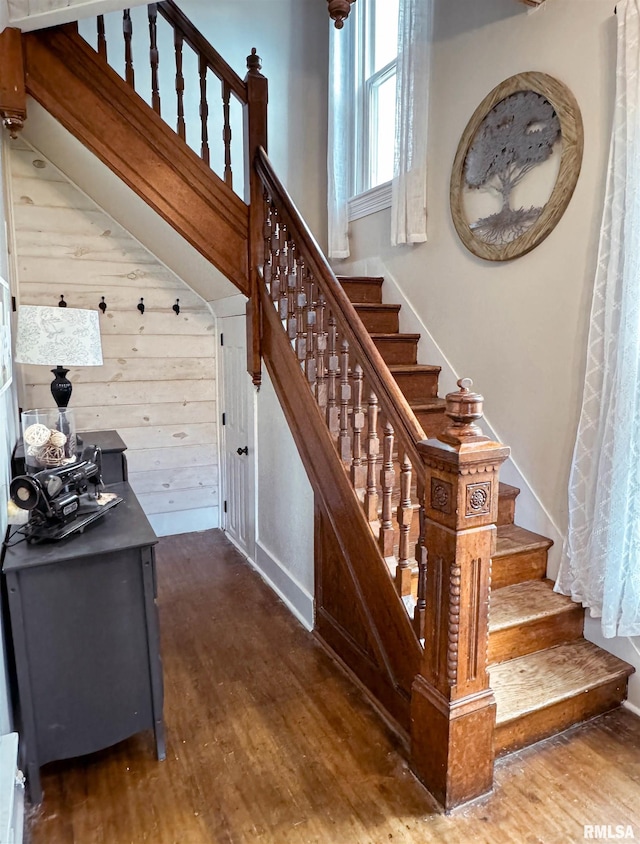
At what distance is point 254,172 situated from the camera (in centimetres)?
293

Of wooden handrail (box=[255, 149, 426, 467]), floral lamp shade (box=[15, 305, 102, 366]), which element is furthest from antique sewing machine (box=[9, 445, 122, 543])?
wooden handrail (box=[255, 149, 426, 467])

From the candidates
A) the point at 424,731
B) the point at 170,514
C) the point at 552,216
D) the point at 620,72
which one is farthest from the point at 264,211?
the point at 424,731

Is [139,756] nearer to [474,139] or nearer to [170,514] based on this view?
[170,514]

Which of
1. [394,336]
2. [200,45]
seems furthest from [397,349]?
[200,45]

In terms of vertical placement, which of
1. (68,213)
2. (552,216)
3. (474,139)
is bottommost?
(552,216)

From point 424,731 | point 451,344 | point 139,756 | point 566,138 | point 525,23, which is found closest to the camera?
point 424,731

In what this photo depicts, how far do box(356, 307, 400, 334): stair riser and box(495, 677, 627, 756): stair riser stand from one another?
7.39 feet

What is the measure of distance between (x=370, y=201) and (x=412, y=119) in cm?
66

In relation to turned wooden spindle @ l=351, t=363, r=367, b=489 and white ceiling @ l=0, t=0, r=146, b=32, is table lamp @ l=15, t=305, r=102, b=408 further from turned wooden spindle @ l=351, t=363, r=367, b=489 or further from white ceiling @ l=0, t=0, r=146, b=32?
white ceiling @ l=0, t=0, r=146, b=32

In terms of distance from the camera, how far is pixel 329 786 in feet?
5.77

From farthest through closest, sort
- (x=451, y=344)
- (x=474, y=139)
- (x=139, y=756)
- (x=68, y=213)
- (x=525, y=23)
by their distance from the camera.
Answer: (x=68, y=213) < (x=451, y=344) < (x=474, y=139) < (x=525, y=23) < (x=139, y=756)

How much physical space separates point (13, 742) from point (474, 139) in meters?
3.13

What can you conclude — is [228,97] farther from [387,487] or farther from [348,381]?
[387,487]

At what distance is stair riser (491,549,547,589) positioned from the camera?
7.70 ft
